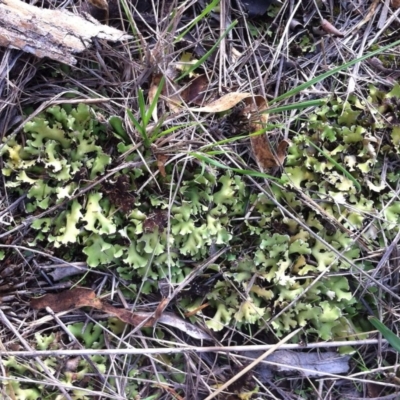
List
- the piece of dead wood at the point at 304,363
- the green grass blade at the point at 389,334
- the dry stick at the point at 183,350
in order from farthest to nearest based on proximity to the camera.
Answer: the piece of dead wood at the point at 304,363
the dry stick at the point at 183,350
the green grass blade at the point at 389,334

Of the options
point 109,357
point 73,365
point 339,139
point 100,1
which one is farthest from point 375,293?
point 100,1

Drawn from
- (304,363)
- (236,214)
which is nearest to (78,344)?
(236,214)

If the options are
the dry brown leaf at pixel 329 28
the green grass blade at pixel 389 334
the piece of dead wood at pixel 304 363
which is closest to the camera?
the green grass blade at pixel 389 334

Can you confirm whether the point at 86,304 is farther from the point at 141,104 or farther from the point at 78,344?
the point at 141,104

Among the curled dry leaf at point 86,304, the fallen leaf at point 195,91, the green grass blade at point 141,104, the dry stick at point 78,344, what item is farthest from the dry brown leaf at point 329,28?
the dry stick at point 78,344

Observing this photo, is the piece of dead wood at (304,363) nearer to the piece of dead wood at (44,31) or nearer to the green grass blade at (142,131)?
the green grass blade at (142,131)

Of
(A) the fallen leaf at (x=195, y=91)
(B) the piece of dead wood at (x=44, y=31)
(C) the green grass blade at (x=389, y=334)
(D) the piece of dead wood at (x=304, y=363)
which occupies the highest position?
(B) the piece of dead wood at (x=44, y=31)
